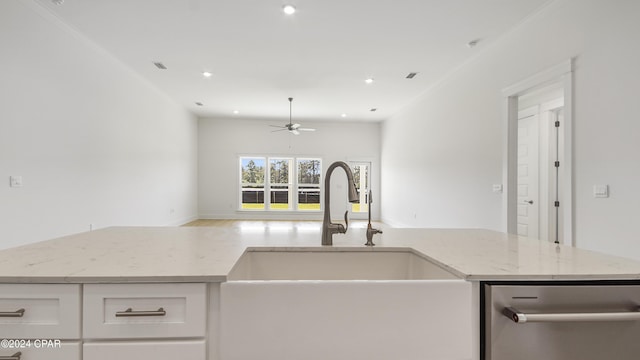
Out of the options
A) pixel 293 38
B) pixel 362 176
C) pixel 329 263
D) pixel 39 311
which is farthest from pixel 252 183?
pixel 39 311

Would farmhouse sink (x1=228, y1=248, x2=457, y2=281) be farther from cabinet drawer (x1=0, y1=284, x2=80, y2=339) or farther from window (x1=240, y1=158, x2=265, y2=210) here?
window (x1=240, y1=158, x2=265, y2=210)

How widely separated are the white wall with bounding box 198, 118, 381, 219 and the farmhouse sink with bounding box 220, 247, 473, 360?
8.46 metres

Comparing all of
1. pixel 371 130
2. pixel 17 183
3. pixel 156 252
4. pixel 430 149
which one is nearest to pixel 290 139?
pixel 371 130

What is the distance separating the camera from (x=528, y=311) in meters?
0.88

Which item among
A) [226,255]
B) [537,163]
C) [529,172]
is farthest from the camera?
[529,172]

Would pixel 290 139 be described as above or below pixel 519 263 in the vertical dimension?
above

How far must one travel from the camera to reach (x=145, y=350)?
2.83 ft

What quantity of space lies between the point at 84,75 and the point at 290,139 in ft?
19.0

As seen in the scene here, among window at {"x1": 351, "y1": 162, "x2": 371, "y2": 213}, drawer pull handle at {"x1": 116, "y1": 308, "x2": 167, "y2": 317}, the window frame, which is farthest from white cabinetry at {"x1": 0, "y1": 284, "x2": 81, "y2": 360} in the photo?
window at {"x1": 351, "y1": 162, "x2": 371, "y2": 213}

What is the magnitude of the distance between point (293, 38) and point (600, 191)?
3617 mm

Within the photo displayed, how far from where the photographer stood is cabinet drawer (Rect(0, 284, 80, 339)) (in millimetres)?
→ 845

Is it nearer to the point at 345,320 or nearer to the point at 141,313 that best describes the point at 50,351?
the point at 141,313

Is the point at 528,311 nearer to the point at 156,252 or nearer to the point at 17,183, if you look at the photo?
the point at 156,252

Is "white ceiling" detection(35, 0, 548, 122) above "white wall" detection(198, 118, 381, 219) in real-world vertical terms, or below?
above
